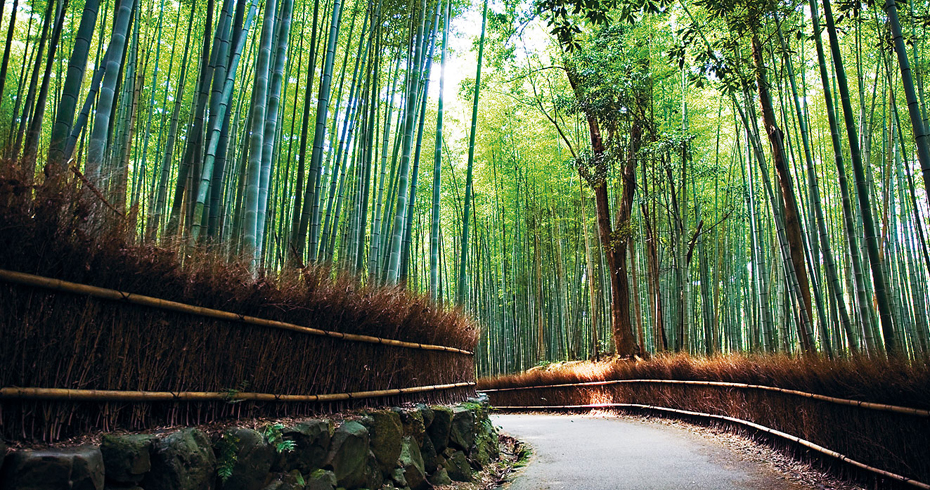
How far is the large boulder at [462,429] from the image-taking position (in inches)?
160

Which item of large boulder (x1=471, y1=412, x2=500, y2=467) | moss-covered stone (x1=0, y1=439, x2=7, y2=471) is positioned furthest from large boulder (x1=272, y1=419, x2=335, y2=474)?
large boulder (x1=471, y1=412, x2=500, y2=467)

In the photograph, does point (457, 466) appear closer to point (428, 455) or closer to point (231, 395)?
point (428, 455)

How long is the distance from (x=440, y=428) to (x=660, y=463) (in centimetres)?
160

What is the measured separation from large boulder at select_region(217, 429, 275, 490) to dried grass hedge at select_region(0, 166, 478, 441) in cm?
16

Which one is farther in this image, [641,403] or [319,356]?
[641,403]

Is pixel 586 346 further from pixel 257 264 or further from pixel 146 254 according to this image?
pixel 146 254

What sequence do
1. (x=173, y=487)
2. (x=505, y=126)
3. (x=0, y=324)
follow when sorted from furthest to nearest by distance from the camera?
(x=505, y=126)
(x=173, y=487)
(x=0, y=324)

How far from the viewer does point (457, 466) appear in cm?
386

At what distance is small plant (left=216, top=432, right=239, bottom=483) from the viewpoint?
1.96 m

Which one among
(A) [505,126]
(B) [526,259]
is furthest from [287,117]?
(B) [526,259]

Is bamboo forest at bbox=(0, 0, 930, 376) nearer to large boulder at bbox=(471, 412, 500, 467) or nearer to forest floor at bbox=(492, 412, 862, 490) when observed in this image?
forest floor at bbox=(492, 412, 862, 490)

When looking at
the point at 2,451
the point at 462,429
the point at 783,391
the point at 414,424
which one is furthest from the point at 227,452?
the point at 783,391

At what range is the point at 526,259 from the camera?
12109mm

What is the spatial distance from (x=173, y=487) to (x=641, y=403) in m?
7.04
